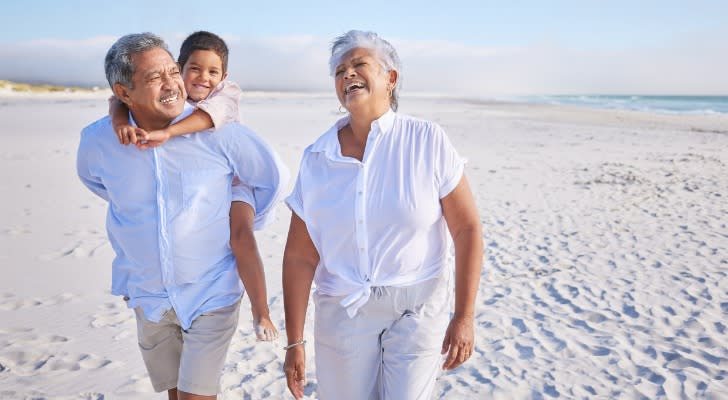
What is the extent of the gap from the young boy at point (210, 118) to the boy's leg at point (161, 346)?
0.36 m

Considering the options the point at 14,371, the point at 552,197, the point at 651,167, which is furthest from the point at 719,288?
the point at 651,167

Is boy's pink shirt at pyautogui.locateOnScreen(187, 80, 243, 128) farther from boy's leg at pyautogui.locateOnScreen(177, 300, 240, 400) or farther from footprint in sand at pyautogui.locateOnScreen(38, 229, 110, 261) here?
footprint in sand at pyautogui.locateOnScreen(38, 229, 110, 261)

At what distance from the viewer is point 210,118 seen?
2256mm

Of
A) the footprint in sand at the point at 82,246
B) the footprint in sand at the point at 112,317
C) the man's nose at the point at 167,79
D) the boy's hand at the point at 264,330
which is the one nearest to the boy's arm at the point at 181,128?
the man's nose at the point at 167,79

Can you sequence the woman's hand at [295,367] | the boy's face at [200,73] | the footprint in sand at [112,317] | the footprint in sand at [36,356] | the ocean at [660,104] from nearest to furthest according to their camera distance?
the woman's hand at [295,367] → the boy's face at [200,73] → the footprint in sand at [36,356] → the footprint in sand at [112,317] → the ocean at [660,104]

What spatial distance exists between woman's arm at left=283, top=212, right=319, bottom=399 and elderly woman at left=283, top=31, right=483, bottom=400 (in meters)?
0.08

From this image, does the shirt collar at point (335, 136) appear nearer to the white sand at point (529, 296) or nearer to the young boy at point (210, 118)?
the young boy at point (210, 118)

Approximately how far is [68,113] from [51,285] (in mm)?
22189

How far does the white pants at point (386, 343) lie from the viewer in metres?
2.07

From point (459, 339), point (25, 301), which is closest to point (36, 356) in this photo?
point (25, 301)

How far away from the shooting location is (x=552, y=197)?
9602 millimetres

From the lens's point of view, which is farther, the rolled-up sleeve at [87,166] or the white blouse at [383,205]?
the rolled-up sleeve at [87,166]

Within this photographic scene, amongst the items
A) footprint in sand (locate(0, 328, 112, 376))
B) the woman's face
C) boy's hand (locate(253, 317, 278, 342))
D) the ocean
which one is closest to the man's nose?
the woman's face

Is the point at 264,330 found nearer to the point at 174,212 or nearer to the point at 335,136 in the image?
the point at 174,212
